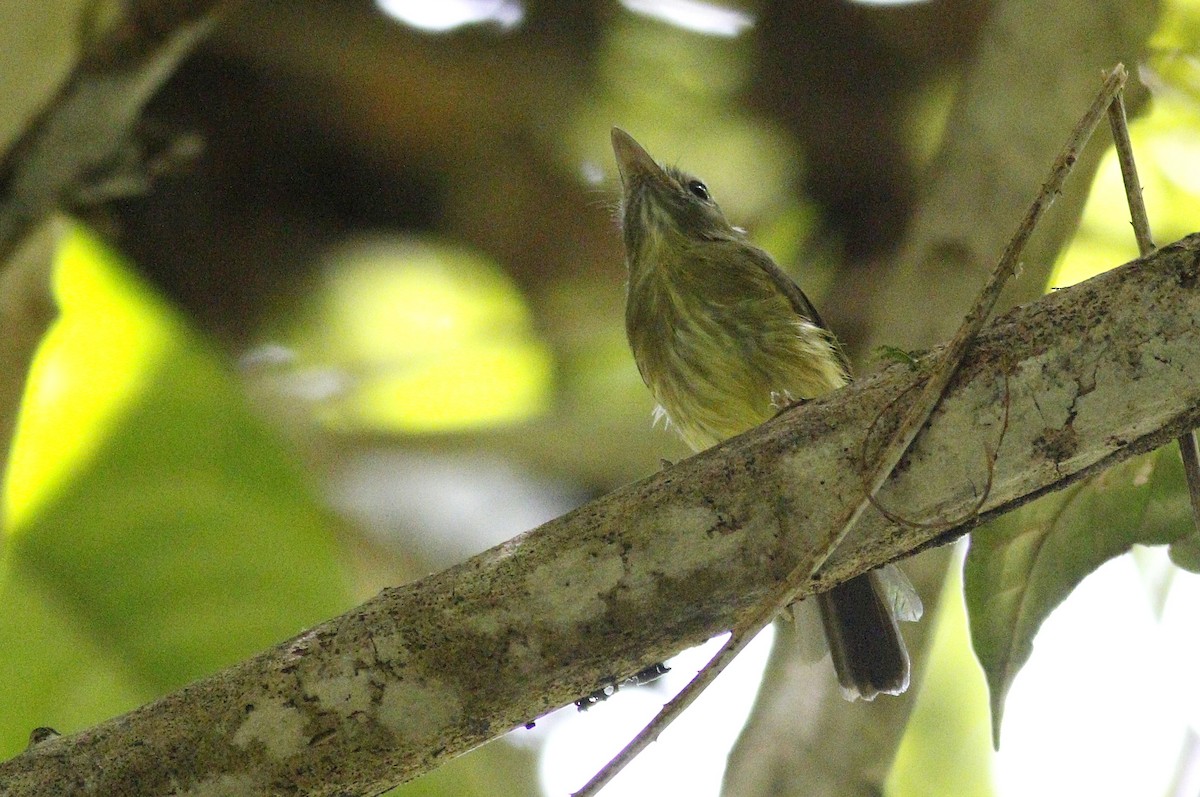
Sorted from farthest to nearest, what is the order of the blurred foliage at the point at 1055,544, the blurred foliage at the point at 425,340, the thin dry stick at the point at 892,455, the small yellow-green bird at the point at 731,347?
the blurred foliage at the point at 425,340 < the small yellow-green bird at the point at 731,347 < the blurred foliage at the point at 1055,544 < the thin dry stick at the point at 892,455

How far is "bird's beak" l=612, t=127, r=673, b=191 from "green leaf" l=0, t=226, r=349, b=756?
43.7 inches

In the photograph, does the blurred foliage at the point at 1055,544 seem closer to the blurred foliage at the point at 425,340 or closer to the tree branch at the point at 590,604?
the tree branch at the point at 590,604

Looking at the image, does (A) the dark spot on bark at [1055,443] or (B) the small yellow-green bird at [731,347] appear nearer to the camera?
(A) the dark spot on bark at [1055,443]

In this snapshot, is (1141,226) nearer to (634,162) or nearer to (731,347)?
(731,347)

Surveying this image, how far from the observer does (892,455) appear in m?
1.39

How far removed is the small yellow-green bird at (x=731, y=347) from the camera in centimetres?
242

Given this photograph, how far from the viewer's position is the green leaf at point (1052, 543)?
1925mm

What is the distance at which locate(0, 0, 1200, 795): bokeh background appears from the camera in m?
2.72

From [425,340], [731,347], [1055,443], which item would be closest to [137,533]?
[731,347]

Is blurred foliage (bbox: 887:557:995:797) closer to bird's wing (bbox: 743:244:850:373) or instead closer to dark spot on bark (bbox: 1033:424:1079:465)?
bird's wing (bbox: 743:244:850:373)

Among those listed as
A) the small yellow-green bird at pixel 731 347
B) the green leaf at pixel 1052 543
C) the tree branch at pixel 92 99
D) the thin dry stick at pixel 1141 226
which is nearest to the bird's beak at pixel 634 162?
the small yellow-green bird at pixel 731 347

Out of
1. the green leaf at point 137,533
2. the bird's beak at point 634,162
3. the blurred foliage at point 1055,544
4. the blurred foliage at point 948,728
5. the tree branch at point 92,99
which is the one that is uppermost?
the bird's beak at point 634,162

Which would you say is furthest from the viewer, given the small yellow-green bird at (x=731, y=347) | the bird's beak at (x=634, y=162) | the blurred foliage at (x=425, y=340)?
the blurred foliage at (x=425, y=340)

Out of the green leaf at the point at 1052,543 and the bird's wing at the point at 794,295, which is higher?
the bird's wing at the point at 794,295
